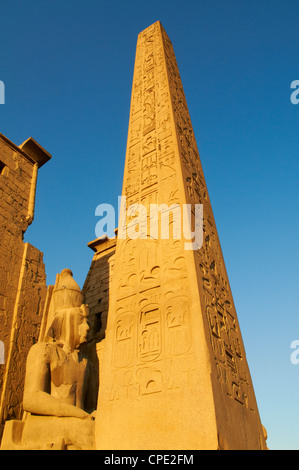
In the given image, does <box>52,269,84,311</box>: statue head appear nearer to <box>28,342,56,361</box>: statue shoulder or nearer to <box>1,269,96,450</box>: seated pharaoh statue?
<box>1,269,96,450</box>: seated pharaoh statue

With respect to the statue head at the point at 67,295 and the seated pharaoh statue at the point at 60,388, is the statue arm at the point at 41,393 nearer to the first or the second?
the seated pharaoh statue at the point at 60,388

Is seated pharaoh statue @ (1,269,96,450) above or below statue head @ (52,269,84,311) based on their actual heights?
below

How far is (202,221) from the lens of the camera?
14.6ft

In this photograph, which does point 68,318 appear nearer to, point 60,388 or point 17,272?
point 60,388

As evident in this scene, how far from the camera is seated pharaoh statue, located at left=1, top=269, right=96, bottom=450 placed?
3.20 m

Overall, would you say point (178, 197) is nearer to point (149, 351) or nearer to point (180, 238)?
point (180, 238)

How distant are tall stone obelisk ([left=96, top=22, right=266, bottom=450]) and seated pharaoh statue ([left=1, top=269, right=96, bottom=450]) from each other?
268 millimetres

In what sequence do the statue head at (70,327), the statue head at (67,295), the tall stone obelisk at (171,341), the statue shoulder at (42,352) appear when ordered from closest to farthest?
the tall stone obelisk at (171,341)
the statue shoulder at (42,352)
the statue head at (70,327)
the statue head at (67,295)

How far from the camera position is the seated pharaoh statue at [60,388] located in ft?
10.5

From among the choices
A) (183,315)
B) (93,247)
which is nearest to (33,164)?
(93,247)

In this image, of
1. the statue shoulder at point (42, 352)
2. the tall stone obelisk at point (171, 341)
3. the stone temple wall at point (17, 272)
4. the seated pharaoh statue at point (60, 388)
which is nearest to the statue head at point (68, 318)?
the seated pharaoh statue at point (60, 388)

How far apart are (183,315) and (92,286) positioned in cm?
539

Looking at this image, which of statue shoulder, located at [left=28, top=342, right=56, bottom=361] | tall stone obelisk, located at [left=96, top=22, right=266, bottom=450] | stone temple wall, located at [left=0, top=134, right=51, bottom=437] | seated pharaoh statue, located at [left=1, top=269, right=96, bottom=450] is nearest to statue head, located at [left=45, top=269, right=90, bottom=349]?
seated pharaoh statue, located at [left=1, top=269, right=96, bottom=450]

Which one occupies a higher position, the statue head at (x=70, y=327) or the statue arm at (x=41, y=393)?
the statue head at (x=70, y=327)
